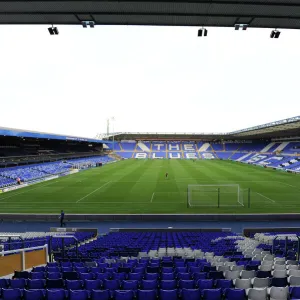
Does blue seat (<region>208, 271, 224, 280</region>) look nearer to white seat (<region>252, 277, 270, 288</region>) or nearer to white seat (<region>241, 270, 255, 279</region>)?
white seat (<region>241, 270, 255, 279</region>)

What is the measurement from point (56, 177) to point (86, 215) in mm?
30410

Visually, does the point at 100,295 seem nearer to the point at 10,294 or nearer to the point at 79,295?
the point at 79,295

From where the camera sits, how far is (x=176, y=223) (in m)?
23.5

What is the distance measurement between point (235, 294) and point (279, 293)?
0.86m

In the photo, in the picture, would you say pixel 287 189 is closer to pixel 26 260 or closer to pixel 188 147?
pixel 26 260

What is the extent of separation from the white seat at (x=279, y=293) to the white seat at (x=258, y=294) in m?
0.14

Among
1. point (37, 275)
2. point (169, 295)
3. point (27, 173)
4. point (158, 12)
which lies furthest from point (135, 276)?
point (27, 173)

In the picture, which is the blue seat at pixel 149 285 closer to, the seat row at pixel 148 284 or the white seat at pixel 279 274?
the seat row at pixel 148 284

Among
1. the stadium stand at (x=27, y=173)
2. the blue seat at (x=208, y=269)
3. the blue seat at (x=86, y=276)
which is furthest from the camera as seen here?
the stadium stand at (x=27, y=173)

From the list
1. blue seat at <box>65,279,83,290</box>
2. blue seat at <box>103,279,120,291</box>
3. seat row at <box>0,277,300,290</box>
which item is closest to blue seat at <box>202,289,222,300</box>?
seat row at <box>0,277,300,290</box>

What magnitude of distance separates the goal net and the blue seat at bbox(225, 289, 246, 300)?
73.4 ft

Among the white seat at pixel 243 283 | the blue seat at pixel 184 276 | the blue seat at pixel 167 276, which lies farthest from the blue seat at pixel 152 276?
the white seat at pixel 243 283

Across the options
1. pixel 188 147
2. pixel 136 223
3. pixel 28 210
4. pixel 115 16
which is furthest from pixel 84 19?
pixel 188 147

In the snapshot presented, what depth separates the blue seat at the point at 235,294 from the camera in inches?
225
